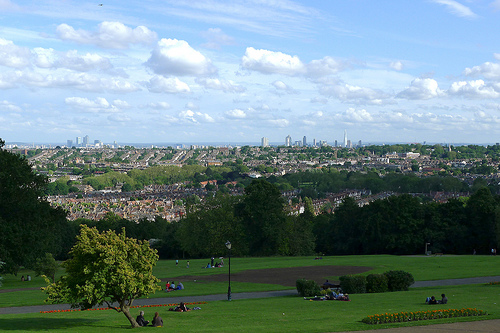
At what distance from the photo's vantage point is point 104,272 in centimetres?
2033

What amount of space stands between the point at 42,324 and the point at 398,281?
771 inches

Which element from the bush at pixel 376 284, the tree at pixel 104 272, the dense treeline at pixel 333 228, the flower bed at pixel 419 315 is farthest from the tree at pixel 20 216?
the flower bed at pixel 419 315

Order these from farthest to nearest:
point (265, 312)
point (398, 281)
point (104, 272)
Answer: point (398, 281), point (265, 312), point (104, 272)

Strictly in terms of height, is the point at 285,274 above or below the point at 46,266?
above

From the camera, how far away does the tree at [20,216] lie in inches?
1489

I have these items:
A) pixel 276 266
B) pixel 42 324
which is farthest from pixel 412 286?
pixel 42 324

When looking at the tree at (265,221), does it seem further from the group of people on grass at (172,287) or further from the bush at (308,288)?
the bush at (308,288)

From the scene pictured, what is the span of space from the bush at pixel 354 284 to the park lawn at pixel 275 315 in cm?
137

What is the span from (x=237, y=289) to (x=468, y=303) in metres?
14.7

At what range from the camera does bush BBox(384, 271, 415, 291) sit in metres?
32.2

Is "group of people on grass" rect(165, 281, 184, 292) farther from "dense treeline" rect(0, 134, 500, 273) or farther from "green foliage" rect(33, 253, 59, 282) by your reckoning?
"dense treeline" rect(0, 134, 500, 273)

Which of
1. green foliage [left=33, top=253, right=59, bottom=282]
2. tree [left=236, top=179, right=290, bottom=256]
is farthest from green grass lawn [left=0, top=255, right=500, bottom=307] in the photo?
tree [left=236, top=179, right=290, bottom=256]

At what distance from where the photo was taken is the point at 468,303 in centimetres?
2470

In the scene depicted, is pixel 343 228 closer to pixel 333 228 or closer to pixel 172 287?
pixel 333 228
